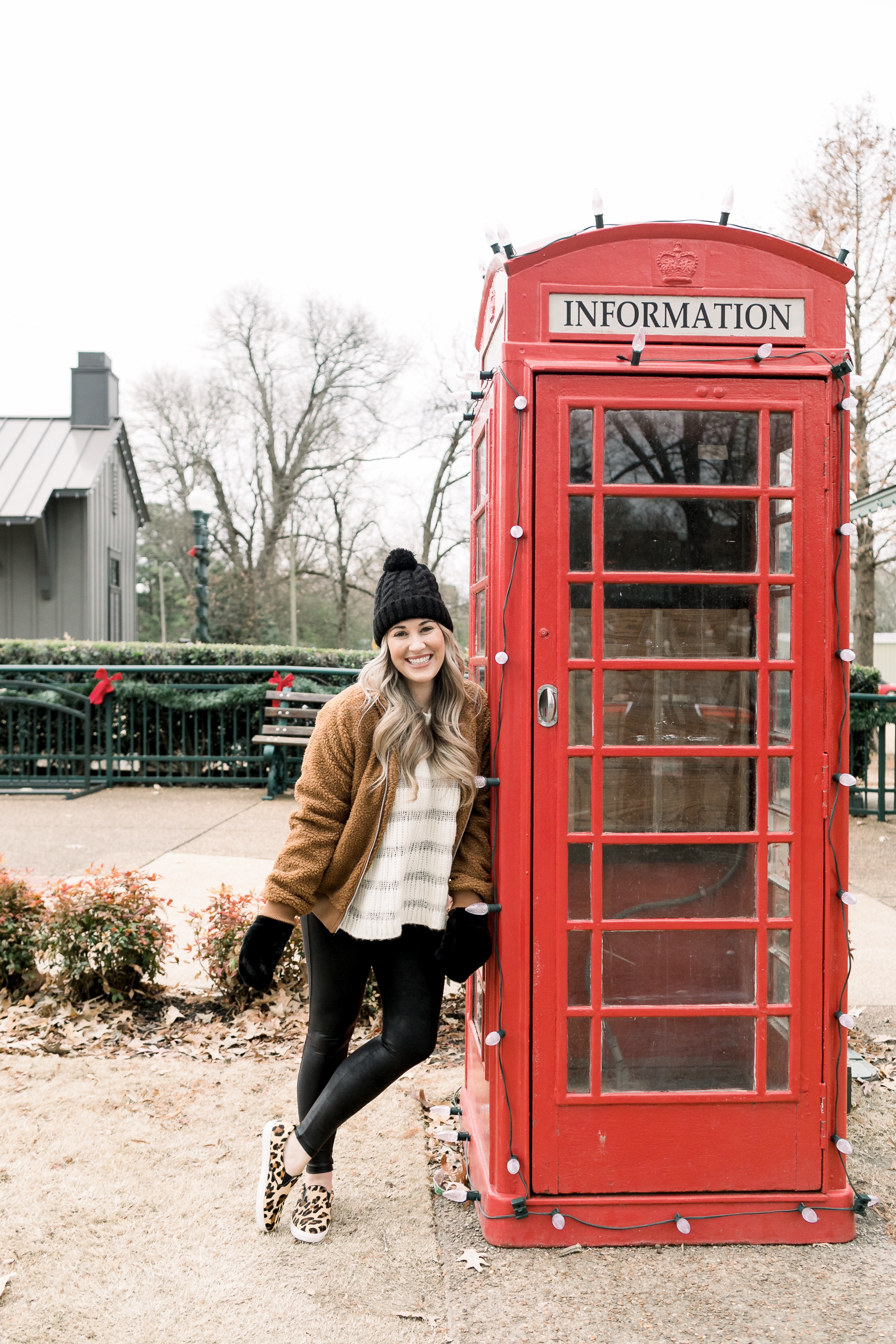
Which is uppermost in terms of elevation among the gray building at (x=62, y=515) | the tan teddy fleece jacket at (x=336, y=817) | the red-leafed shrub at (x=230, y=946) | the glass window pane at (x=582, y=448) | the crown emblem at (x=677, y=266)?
the gray building at (x=62, y=515)

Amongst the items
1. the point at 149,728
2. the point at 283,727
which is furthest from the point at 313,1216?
the point at 149,728

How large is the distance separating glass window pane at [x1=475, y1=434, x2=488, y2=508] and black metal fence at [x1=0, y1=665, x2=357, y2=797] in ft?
22.7

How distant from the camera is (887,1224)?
310 cm

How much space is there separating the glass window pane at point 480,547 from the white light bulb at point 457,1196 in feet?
6.20

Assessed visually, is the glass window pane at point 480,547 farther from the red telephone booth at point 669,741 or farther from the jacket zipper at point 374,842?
the jacket zipper at point 374,842

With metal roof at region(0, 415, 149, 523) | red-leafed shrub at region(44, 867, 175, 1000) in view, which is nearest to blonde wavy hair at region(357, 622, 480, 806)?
red-leafed shrub at region(44, 867, 175, 1000)

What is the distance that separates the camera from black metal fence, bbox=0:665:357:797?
34.7 feet

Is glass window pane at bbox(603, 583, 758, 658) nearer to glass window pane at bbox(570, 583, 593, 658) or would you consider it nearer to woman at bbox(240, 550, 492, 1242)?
glass window pane at bbox(570, 583, 593, 658)

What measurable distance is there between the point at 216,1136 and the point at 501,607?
2129 millimetres

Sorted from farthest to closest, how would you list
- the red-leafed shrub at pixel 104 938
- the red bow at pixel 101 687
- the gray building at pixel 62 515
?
the gray building at pixel 62 515, the red bow at pixel 101 687, the red-leafed shrub at pixel 104 938

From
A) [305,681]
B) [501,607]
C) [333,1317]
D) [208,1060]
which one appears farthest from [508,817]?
[305,681]

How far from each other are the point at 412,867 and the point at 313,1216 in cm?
105

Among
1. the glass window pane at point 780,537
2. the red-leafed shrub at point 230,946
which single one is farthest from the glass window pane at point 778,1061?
the red-leafed shrub at point 230,946

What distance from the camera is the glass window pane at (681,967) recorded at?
3018 mm
